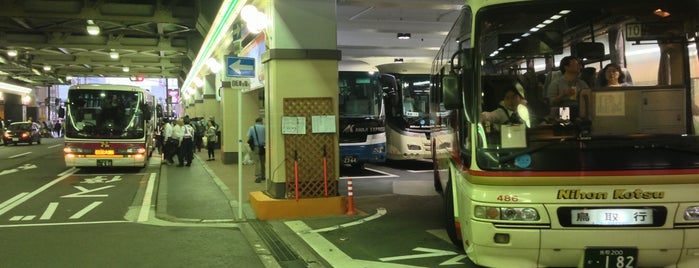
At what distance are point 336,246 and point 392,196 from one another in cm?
425

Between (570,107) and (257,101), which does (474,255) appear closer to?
(570,107)

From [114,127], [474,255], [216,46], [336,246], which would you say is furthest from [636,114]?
[114,127]

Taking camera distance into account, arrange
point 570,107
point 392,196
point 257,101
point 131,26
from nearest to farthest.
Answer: point 570,107 < point 392,196 < point 257,101 < point 131,26

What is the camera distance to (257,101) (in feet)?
59.7

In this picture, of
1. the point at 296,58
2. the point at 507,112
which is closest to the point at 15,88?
the point at 296,58

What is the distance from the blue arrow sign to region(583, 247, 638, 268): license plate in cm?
609

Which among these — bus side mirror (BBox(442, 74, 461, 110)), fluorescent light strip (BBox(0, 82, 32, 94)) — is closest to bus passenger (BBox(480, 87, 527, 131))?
bus side mirror (BBox(442, 74, 461, 110))

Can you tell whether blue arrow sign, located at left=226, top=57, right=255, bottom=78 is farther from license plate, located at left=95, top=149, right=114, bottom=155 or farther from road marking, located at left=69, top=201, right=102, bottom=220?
license plate, located at left=95, top=149, right=114, bottom=155

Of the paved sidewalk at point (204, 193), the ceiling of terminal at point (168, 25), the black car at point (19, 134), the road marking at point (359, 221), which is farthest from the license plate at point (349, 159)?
the black car at point (19, 134)

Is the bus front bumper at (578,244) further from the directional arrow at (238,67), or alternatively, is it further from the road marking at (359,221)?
the directional arrow at (238,67)

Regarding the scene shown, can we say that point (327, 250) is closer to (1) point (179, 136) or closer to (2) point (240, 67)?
(2) point (240, 67)

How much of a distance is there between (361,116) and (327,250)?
9550 mm

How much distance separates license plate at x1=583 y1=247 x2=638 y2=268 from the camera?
4598 mm

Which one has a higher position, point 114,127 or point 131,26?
point 131,26
